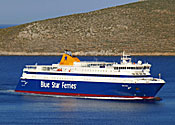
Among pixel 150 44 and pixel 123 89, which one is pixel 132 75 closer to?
pixel 123 89

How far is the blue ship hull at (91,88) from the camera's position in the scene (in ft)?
Answer: 263

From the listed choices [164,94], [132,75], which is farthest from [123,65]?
[164,94]

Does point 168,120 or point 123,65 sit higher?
point 123,65

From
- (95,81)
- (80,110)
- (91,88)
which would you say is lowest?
(80,110)

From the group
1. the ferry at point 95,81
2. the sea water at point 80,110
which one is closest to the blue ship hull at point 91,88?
the ferry at point 95,81

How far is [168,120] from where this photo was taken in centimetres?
6931

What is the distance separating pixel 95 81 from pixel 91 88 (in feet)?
4.08

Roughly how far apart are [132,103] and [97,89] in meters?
5.80

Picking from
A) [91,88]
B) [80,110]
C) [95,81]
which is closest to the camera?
[80,110]

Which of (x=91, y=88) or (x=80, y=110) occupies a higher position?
(x=91, y=88)

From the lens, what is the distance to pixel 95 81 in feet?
269

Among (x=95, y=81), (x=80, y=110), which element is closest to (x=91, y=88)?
(x=95, y=81)

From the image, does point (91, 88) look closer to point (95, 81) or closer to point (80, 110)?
point (95, 81)

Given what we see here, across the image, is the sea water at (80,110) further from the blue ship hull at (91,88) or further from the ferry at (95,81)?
the ferry at (95,81)
